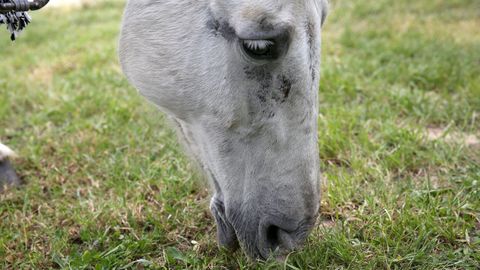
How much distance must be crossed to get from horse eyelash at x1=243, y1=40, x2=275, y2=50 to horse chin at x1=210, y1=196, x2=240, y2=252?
602 mm

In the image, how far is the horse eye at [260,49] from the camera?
5.41 feet

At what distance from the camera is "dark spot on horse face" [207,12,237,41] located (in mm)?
1706

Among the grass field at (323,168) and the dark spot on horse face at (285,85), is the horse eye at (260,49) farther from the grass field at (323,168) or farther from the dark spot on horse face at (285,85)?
the grass field at (323,168)

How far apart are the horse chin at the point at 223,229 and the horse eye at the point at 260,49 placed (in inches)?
22.7

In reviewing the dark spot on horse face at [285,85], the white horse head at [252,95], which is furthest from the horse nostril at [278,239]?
the dark spot on horse face at [285,85]

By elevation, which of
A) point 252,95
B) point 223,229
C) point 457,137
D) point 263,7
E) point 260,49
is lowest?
point 457,137

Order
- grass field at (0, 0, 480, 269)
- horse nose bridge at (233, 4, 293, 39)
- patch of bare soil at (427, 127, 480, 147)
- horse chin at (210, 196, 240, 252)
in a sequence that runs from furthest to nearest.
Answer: patch of bare soil at (427, 127, 480, 147) < grass field at (0, 0, 480, 269) < horse chin at (210, 196, 240, 252) < horse nose bridge at (233, 4, 293, 39)

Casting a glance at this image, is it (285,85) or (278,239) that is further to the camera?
(278,239)

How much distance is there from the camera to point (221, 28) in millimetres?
1723

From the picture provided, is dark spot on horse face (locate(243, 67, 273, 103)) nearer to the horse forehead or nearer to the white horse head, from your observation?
the white horse head

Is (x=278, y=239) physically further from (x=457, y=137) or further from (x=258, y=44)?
(x=457, y=137)

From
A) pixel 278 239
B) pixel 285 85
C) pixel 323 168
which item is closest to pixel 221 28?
pixel 285 85

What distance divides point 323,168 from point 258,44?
1.37 m

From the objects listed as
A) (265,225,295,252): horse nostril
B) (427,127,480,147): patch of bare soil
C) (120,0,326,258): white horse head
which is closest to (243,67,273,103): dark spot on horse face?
(120,0,326,258): white horse head
